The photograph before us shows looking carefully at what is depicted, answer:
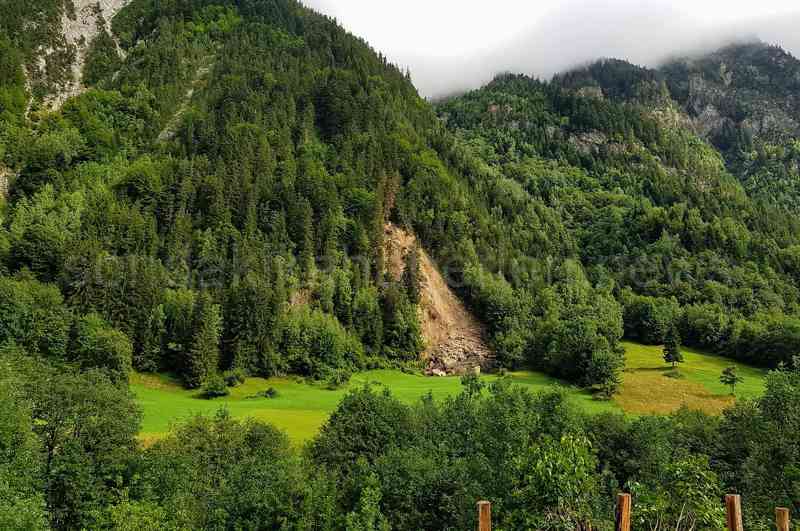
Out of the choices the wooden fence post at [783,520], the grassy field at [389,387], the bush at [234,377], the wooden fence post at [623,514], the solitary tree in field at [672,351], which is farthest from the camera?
the solitary tree in field at [672,351]

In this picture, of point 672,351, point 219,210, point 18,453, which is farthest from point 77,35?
point 672,351

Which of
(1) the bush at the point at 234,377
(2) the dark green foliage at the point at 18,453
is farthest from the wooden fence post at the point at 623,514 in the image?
(1) the bush at the point at 234,377

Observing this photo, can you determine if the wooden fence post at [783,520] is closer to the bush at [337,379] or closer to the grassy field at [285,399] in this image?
the grassy field at [285,399]

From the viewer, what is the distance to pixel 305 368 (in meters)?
86.9

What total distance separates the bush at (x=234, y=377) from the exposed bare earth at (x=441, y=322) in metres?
36.0

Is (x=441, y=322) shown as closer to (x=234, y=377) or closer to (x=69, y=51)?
(x=234, y=377)

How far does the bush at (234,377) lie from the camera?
254ft

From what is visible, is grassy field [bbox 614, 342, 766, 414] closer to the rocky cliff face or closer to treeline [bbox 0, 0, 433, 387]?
treeline [bbox 0, 0, 433, 387]

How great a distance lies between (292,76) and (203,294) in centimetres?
9637

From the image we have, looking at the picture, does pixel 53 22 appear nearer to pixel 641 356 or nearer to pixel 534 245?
pixel 534 245

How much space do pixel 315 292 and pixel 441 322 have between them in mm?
28619

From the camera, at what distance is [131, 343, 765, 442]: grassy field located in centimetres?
5934

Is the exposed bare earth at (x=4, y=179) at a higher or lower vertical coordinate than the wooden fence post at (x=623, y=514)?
higher

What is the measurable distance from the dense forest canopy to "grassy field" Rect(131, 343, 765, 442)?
148 inches
